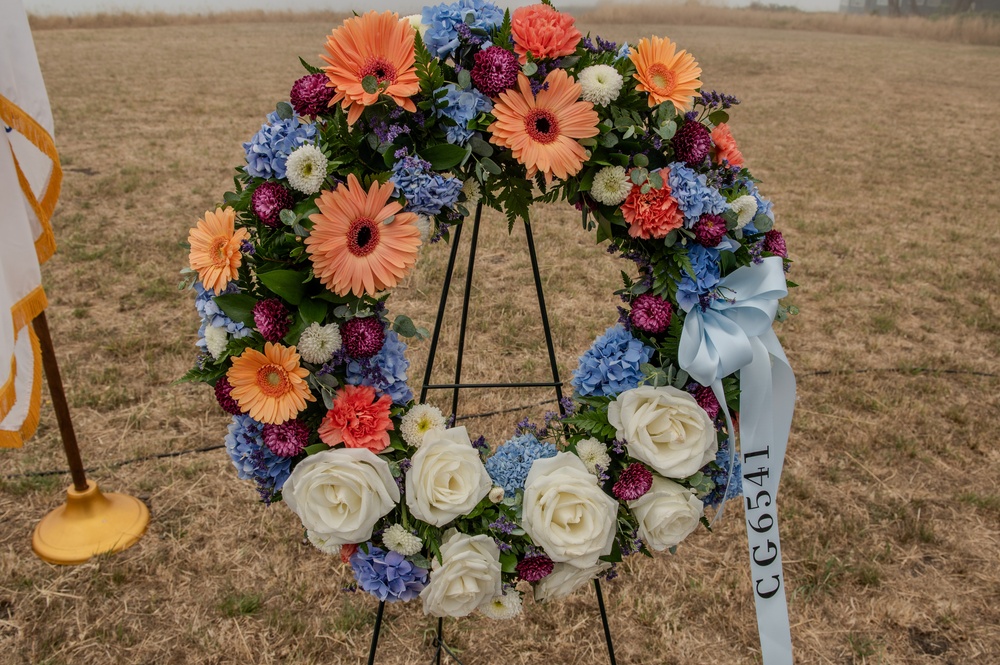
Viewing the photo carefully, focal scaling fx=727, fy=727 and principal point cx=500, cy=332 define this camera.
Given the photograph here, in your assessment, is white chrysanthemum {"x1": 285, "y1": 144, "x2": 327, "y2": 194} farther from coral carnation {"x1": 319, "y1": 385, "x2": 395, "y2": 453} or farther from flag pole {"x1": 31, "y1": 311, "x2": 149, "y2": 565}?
flag pole {"x1": 31, "y1": 311, "x2": 149, "y2": 565}

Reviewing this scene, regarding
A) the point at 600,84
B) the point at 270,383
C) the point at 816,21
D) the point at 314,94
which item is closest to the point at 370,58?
the point at 314,94

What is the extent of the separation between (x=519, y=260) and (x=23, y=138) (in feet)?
10.9

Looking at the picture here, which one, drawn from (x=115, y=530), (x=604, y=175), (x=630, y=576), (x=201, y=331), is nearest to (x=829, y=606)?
(x=630, y=576)

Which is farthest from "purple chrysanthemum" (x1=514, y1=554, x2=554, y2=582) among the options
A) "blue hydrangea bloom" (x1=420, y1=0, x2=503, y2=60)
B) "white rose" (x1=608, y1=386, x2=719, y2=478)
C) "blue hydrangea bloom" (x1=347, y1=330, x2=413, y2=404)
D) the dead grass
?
the dead grass

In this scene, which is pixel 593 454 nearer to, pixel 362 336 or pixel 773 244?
pixel 362 336

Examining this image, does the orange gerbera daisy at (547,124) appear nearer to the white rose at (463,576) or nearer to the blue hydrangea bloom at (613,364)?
the blue hydrangea bloom at (613,364)

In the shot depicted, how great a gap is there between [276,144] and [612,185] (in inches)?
28.9

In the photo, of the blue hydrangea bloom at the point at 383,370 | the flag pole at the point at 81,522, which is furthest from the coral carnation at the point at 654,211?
the flag pole at the point at 81,522

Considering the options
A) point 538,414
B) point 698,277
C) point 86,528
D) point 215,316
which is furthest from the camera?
point 538,414

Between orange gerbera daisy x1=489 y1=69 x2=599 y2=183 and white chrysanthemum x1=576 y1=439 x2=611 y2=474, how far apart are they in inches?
24.2

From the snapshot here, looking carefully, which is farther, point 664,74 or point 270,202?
point 664,74

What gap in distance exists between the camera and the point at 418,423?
5.33 ft

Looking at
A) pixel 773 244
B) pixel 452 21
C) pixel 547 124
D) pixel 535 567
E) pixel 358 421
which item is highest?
pixel 452 21

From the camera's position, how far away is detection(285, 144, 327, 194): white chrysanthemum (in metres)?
1.49
